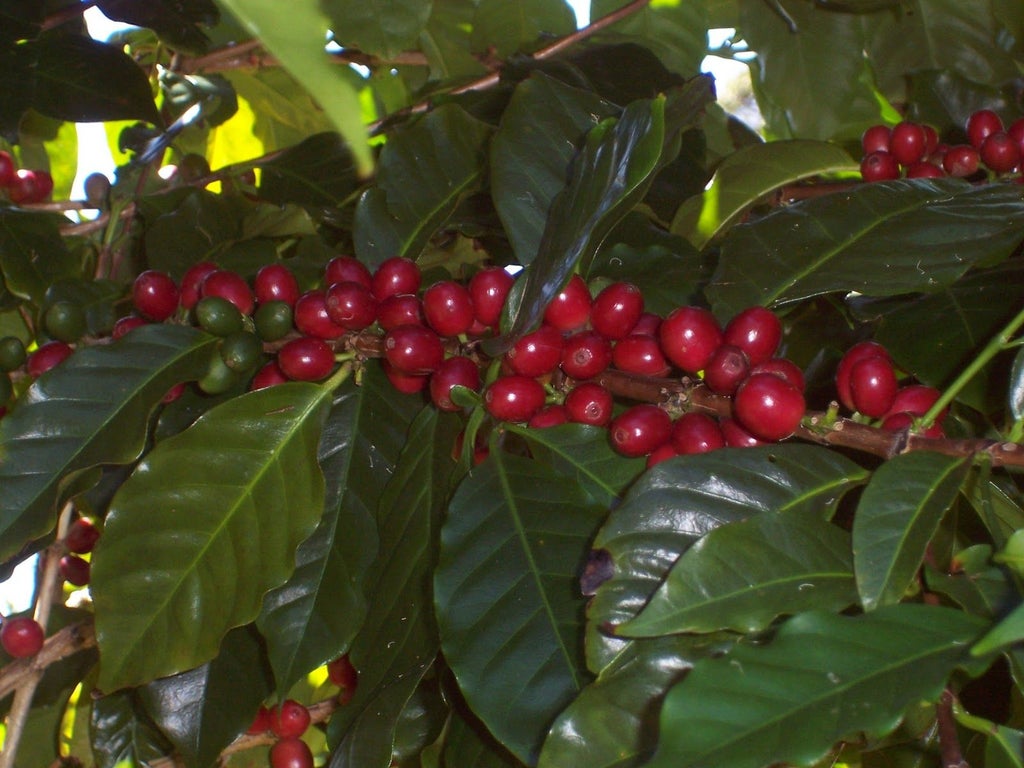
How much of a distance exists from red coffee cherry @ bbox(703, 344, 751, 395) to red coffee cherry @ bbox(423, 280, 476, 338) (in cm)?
22

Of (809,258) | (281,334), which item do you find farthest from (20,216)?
(809,258)

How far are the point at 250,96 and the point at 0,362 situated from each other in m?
1.09

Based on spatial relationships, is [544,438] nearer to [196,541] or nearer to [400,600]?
[400,600]

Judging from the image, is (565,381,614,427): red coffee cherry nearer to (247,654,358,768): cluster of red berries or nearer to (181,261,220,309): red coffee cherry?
(181,261,220,309): red coffee cherry

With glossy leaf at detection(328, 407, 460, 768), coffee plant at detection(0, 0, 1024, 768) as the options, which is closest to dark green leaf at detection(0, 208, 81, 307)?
coffee plant at detection(0, 0, 1024, 768)

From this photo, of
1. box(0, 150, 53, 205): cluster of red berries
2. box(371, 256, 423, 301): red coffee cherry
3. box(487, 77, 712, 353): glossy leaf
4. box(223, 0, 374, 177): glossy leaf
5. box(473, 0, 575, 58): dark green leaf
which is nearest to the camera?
box(223, 0, 374, 177): glossy leaf

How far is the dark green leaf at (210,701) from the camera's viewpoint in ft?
3.07

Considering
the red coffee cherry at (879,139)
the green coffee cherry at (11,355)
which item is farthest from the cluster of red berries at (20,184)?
the red coffee cherry at (879,139)

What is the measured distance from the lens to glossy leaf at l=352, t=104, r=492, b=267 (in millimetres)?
1039

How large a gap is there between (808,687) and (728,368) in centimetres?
28

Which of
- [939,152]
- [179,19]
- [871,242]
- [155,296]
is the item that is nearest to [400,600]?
[155,296]

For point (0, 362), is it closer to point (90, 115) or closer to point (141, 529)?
point (141, 529)

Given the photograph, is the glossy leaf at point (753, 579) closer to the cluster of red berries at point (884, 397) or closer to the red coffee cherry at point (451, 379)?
the cluster of red berries at point (884, 397)

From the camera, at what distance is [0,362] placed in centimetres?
103
